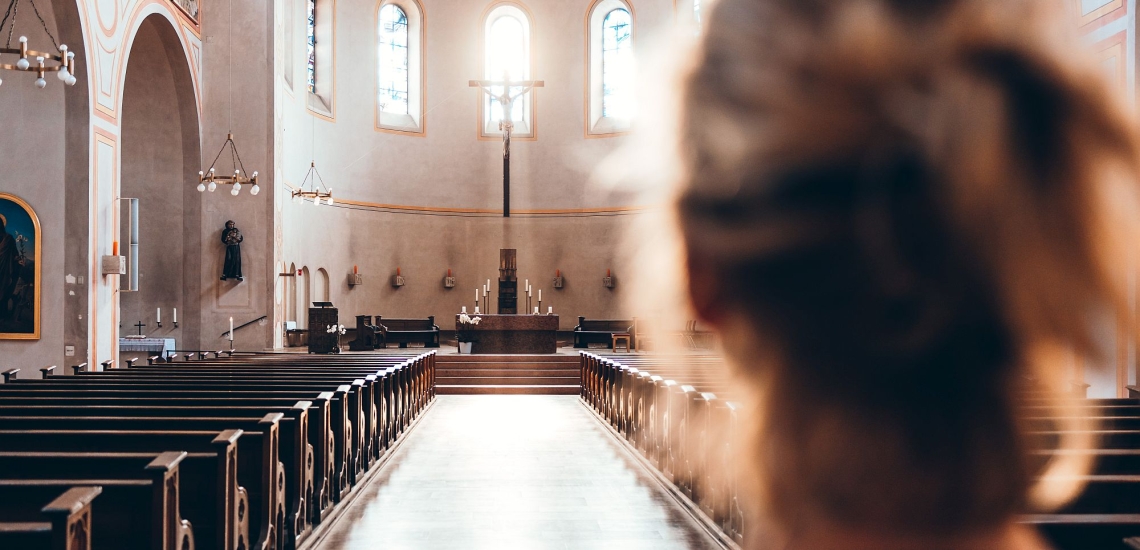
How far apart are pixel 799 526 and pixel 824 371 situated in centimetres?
12

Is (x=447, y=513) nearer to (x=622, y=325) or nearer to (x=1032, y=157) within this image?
(x=1032, y=157)

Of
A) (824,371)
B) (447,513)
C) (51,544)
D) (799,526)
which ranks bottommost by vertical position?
(447,513)

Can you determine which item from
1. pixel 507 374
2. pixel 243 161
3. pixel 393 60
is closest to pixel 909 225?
pixel 507 374

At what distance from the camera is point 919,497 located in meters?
0.53

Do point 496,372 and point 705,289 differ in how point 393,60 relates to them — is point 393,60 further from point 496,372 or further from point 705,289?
point 705,289

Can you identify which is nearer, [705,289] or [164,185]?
[705,289]

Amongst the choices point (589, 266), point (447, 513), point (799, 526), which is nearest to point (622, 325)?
→ point (589, 266)

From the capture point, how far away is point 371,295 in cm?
Answer: 1816

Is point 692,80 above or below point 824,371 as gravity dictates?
above

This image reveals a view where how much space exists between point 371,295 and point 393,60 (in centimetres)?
574

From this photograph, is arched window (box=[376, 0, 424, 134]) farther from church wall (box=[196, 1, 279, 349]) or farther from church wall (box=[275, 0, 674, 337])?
church wall (box=[196, 1, 279, 349])

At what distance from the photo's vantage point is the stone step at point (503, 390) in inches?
491

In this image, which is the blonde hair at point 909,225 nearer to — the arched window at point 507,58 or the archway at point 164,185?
the archway at point 164,185

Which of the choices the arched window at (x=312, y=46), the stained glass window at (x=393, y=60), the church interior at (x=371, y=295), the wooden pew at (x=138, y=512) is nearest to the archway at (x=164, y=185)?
the church interior at (x=371, y=295)
